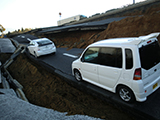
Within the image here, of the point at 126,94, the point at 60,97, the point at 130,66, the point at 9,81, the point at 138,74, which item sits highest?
the point at 130,66

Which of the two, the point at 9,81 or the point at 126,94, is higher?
the point at 126,94

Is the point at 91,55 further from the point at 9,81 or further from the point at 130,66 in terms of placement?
the point at 9,81

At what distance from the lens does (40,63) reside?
9.53 m

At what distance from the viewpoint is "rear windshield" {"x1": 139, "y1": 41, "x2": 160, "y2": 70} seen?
130 inches

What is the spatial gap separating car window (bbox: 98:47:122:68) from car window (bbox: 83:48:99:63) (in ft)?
0.66

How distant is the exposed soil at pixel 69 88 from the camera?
4.07 m

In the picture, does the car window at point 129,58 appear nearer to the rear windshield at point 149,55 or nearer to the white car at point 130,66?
the white car at point 130,66

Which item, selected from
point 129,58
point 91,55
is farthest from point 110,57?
point 91,55

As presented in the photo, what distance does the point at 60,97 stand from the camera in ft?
17.3

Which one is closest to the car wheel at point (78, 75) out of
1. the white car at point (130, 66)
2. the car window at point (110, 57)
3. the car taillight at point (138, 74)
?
the white car at point (130, 66)

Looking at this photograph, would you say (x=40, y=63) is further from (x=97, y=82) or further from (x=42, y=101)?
(x=97, y=82)

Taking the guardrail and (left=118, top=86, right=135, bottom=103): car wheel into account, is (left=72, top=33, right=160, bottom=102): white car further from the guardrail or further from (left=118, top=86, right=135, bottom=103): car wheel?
the guardrail

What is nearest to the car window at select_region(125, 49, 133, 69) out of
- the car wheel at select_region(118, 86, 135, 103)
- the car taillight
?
the car taillight

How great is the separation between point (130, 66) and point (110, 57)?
2.50ft
